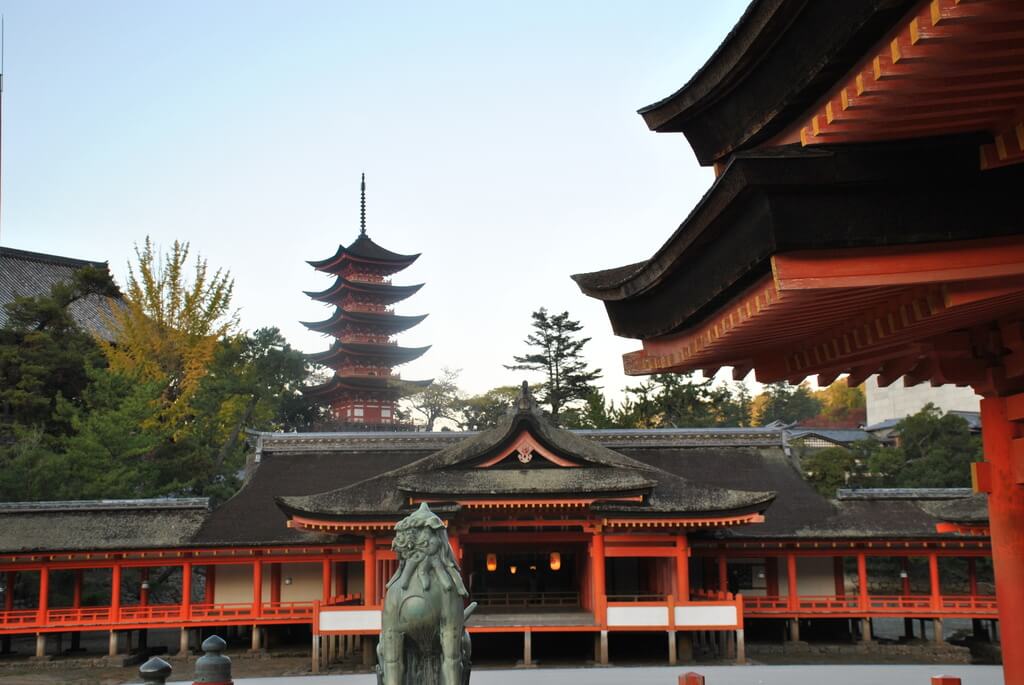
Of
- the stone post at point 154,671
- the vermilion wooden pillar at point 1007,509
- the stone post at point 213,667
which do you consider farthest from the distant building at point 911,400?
the stone post at point 154,671

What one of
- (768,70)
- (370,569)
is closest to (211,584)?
(370,569)

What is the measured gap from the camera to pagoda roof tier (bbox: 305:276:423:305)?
182 ft

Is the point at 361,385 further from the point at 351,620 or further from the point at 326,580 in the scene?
the point at 351,620

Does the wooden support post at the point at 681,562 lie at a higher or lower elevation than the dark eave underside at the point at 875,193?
lower

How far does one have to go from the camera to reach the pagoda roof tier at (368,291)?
55438 millimetres

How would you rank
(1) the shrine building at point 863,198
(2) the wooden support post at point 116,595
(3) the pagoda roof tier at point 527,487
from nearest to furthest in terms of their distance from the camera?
(1) the shrine building at point 863,198 → (3) the pagoda roof tier at point 527,487 → (2) the wooden support post at point 116,595

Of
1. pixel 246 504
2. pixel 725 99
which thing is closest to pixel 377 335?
pixel 246 504

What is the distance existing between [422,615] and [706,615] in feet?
47.6

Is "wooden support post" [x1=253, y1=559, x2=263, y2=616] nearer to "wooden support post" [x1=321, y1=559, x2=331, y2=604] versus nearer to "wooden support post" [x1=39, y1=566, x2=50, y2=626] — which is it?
"wooden support post" [x1=321, y1=559, x2=331, y2=604]

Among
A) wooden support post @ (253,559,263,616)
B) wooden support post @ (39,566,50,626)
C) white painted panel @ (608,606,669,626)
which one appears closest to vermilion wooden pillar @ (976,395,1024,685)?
white painted panel @ (608,606,669,626)

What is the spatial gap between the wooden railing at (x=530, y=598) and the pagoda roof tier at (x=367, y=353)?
3179 centimetres

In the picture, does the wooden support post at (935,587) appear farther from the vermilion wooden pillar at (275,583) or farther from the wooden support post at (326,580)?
the vermilion wooden pillar at (275,583)

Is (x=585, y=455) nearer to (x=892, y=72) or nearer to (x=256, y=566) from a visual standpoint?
(x=256, y=566)

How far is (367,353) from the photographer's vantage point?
55.3 metres
